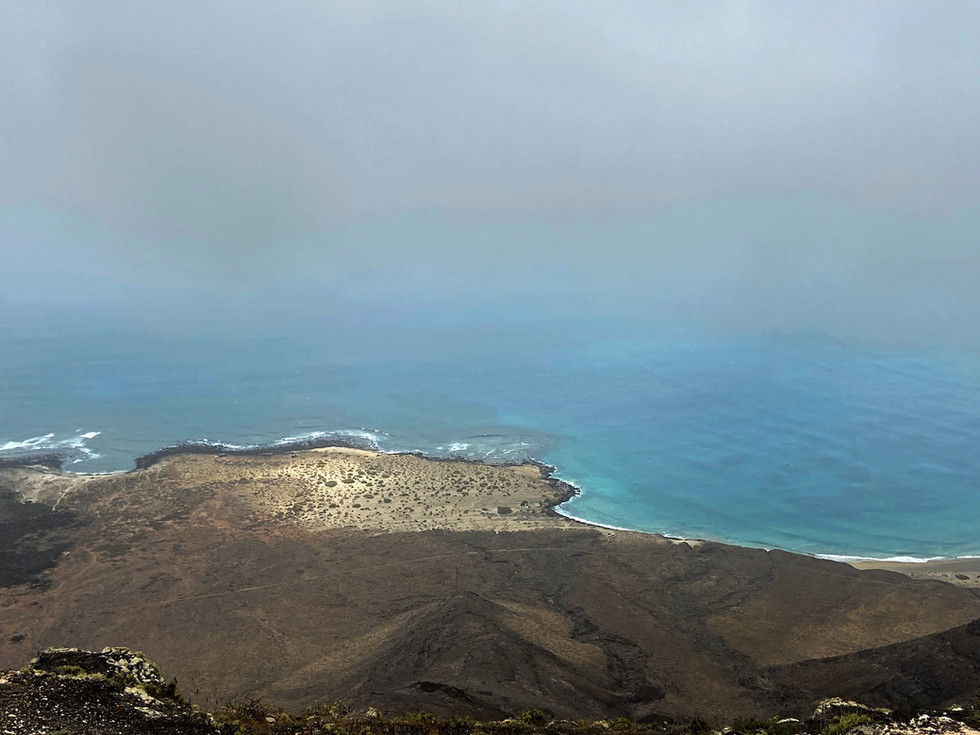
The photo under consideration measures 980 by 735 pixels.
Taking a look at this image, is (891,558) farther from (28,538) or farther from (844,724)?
(28,538)

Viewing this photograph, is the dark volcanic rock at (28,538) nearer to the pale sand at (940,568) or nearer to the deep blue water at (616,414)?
the deep blue water at (616,414)

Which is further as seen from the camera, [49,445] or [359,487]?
[49,445]

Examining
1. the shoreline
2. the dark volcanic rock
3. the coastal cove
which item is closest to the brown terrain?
the dark volcanic rock

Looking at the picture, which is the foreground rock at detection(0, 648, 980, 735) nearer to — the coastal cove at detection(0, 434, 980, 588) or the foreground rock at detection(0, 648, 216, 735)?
the foreground rock at detection(0, 648, 216, 735)

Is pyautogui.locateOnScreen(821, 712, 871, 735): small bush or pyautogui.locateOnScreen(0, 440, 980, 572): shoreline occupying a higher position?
pyautogui.locateOnScreen(821, 712, 871, 735): small bush

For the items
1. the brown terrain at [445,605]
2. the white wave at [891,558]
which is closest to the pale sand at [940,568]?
the white wave at [891,558]

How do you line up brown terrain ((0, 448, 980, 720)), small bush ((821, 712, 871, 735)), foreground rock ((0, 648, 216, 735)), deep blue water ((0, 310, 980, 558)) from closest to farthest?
foreground rock ((0, 648, 216, 735)) → small bush ((821, 712, 871, 735)) → brown terrain ((0, 448, 980, 720)) → deep blue water ((0, 310, 980, 558))

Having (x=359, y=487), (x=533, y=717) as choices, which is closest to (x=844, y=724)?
(x=533, y=717)
